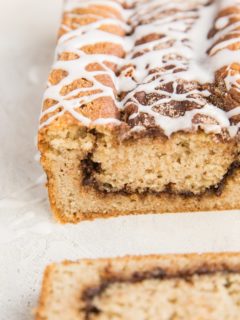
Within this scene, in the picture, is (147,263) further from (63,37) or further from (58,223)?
(63,37)

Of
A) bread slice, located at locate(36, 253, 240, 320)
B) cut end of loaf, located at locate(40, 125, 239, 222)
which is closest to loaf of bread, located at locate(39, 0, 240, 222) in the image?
cut end of loaf, located at locate(40, 125, 239, 222)

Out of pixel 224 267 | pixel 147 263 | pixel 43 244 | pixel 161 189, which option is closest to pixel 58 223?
pixel 43 244

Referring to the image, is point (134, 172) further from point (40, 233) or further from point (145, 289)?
point (145, 289)

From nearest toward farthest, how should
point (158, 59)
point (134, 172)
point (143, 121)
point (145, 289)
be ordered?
point (145, 289)
point (143, 121)
point (134, 172)
point (158, 59)

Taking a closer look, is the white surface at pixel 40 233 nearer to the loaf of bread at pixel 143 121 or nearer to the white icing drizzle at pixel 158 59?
the loaf of bread at pixel 143 121

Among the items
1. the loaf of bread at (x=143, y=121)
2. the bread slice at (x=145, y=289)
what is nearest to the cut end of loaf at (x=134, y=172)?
the loaf of bread at (x=143, y=121)

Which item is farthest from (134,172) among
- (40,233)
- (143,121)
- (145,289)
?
(145,289)
